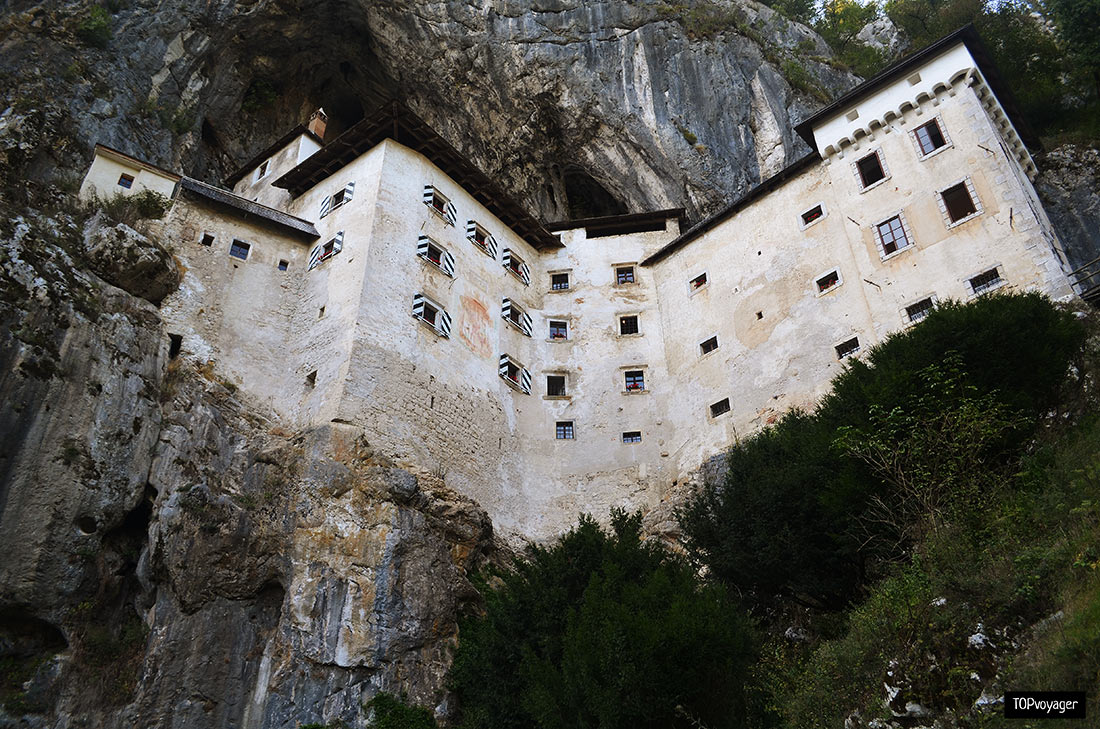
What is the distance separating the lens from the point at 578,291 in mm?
30203

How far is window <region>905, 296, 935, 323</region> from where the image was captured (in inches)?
855

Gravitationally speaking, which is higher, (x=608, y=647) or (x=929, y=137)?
(x=929, y=137)

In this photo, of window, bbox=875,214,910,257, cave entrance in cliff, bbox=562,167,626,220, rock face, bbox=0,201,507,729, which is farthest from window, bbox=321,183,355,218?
window, bbox=875,214,910,257

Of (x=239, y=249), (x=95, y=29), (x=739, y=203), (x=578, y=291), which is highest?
(x=95, y=29)

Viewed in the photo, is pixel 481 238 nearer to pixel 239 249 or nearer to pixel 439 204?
pixel 439 204

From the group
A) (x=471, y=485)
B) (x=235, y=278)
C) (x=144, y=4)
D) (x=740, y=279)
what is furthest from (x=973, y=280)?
(x=144, y=4)

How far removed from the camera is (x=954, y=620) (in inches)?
398

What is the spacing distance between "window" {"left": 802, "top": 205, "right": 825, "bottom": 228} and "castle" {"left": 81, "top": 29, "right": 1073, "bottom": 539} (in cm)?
7

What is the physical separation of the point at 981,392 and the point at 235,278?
67.8ft

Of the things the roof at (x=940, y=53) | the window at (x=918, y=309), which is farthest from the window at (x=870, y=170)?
the window at (x=918, y=309)

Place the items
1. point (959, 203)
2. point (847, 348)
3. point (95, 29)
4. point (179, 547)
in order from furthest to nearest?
point (95, 29), point (847, 348), point (959, 203), point (179, 547)

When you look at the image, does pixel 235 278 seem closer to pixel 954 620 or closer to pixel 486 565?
pixel 486 565

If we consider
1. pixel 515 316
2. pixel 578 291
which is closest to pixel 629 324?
pixel 578 291

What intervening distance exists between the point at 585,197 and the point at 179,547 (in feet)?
80.0
